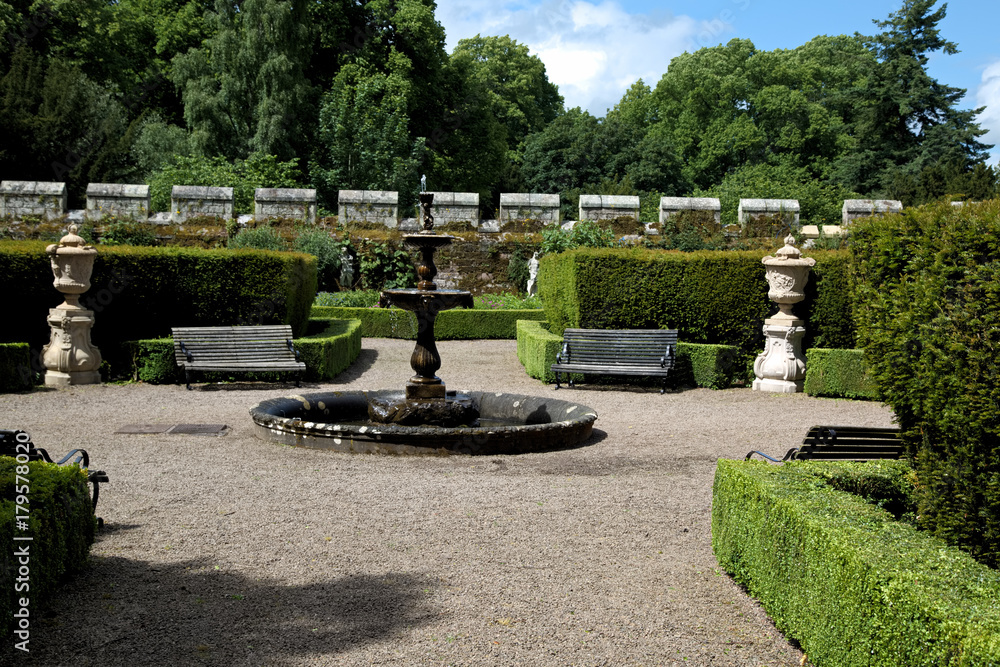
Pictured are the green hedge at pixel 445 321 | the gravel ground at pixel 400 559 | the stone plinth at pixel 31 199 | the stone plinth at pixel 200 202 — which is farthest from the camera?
the stone plinth at pixel 200 202

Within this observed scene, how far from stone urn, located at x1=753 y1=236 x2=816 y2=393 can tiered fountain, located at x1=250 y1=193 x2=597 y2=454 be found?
14.2 feet

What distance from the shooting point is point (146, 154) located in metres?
27.3

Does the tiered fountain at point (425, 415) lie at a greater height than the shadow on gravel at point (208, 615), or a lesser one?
greater

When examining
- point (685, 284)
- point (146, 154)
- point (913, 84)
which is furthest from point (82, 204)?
point (913, 84)

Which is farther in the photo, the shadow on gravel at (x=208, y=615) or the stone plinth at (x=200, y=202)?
the stone plinth at (x=200, y=202)

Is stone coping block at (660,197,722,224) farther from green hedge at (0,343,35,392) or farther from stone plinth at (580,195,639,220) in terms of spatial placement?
green hedge at (0,343,35,392)

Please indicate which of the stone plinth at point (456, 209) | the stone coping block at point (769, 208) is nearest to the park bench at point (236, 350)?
the stone plinth at point (456, 209)

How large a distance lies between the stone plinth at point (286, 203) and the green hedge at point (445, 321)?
10.8 feet

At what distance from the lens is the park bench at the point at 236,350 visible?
11289mm

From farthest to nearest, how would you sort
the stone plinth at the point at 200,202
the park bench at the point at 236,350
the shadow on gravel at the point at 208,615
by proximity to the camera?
the stone plinth at the point at 200,202, the park bench at the point at 236,350, the shadow on gravel at the point at 208,615

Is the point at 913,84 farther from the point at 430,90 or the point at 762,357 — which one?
the point at 762,357

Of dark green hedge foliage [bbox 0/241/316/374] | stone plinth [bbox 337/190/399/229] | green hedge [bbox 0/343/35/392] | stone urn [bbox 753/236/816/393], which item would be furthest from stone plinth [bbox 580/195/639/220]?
green hedge [bbox 0/343/35/392]

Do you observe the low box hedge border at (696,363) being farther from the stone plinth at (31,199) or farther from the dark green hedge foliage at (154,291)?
the stone plinth at (31,199)

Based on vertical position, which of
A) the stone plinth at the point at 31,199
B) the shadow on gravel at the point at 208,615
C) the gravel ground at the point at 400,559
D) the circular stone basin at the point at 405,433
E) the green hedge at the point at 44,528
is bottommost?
the gravel ground at the point at 400,559
